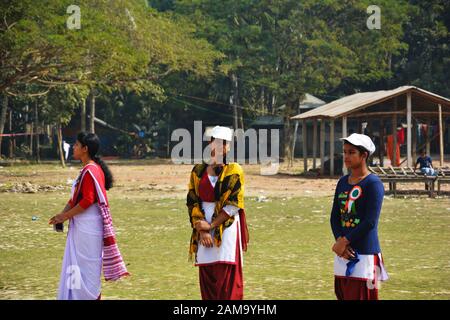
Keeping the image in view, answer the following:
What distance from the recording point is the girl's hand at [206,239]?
7168mm

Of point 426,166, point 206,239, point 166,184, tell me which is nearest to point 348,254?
point 206,239

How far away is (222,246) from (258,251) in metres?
5.36

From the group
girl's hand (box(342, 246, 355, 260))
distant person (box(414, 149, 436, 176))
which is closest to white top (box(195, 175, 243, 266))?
girl's hand (box(342, 246, 355, 260))

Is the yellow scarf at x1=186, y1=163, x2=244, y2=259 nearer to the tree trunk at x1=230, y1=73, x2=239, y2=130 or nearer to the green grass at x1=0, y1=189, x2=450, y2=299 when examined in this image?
the green grass at x1=0, y1=189, x2=450, y2=299

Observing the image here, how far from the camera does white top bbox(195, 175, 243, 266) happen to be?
282 inches

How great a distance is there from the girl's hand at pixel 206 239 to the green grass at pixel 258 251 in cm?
188

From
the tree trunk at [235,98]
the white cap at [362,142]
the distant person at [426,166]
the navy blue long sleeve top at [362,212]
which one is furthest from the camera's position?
the tree trunk at [235,98]

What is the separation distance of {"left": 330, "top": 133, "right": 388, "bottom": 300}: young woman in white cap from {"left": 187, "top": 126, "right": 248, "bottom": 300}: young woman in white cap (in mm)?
1049

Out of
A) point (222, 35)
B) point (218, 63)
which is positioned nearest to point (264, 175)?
point (222, 35)

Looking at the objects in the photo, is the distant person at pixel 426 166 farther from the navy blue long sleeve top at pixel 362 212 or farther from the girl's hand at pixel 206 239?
the navy blue long sleeve top at pixel 362 212

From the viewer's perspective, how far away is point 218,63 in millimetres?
50594

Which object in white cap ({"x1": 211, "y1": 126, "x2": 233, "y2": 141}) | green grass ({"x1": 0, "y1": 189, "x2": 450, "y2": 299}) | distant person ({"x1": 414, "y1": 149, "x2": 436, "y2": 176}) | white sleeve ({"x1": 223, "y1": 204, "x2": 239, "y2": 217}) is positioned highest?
white cap ({"x1": 211, "y1": 126, "x2": 233, "y2": 141})

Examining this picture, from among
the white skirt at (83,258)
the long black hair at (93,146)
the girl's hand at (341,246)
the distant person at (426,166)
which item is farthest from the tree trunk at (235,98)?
the girl's hand at (341,246)
